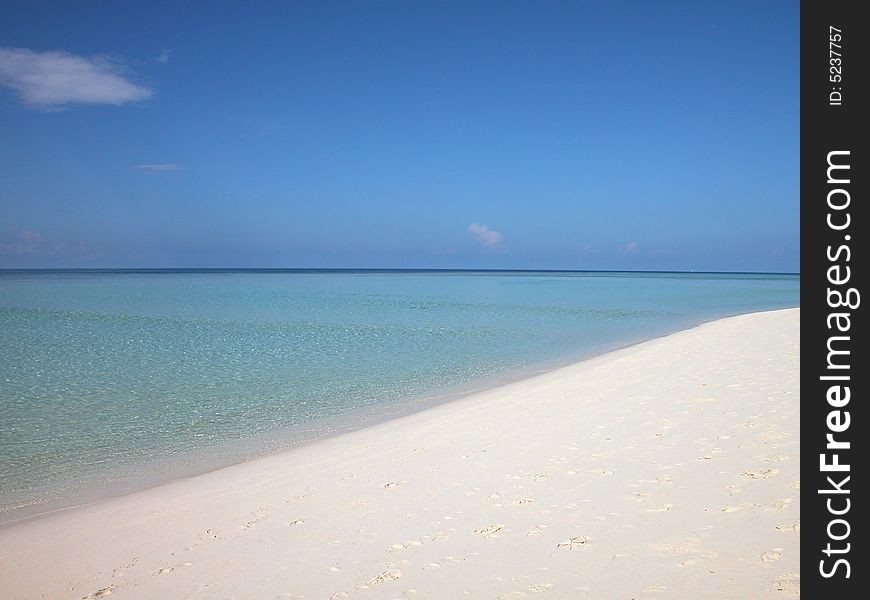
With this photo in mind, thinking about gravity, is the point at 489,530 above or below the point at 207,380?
above

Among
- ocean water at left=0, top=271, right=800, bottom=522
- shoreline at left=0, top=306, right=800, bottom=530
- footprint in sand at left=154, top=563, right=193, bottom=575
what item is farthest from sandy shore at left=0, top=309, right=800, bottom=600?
ocean water at left=0, top=271, right=800, bottom=522

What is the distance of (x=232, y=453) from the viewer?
29.0 ft

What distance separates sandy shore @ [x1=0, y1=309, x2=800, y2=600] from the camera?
13.9ft

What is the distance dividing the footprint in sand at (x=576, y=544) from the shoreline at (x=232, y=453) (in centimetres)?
526

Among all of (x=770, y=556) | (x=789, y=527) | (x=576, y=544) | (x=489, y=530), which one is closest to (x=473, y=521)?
(x=489, y=530)

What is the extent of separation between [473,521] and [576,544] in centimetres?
100

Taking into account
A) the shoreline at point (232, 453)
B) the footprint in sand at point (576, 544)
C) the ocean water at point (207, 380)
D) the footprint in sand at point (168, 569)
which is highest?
the footprint in sand at point (576, 544)

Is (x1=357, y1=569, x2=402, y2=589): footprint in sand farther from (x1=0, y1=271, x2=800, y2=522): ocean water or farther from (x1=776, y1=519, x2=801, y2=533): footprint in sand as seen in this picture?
(x1=0, y1=271, x2=800, y2=522): ocean water

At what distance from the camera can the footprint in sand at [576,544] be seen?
4.57 meters
